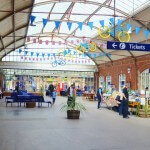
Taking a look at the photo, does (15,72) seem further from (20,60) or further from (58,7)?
(58,7)

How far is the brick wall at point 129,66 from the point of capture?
26.5m

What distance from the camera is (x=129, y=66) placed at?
95.8 feet

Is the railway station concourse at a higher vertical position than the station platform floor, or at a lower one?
higher

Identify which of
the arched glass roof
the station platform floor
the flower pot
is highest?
the arched glass roof

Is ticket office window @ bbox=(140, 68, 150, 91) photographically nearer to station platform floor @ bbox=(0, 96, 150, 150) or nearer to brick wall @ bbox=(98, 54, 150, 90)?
brick wall @ bbox=(98, 54, 150, 90)

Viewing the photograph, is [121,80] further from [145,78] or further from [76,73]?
[76,73]

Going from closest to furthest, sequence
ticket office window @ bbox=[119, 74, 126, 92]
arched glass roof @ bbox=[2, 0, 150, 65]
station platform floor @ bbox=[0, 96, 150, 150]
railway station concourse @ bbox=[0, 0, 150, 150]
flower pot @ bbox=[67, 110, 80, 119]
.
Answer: station platform floor @ bbox=[0, 96, 150, 150] < railway station concourse @ bbox=[0, 0, 150, 150] < flower pot @ bbox=[67, 110, 80, 119] < arched glass roof @ bbox=[2, 0, 150, 65] < ticket office window @ bbox=[119, 74, 126, 92]

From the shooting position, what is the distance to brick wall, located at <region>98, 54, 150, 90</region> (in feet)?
86.9

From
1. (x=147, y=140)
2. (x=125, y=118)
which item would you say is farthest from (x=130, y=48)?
(x=147, y=140)

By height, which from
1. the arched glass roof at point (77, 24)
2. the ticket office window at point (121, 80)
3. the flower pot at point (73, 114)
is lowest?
the flower pot at point (73, 114)

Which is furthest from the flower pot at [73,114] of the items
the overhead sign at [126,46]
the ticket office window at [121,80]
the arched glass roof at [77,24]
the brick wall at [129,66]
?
the ticket office window at [121,80]

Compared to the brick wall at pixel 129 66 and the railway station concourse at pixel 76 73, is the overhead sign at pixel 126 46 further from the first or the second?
the brick wall at pixel 129 66

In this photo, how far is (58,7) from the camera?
72.9 feet

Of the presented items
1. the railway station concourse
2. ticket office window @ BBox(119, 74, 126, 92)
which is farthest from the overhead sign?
ticket office window @ BBox(119, 74, 126, 92)
